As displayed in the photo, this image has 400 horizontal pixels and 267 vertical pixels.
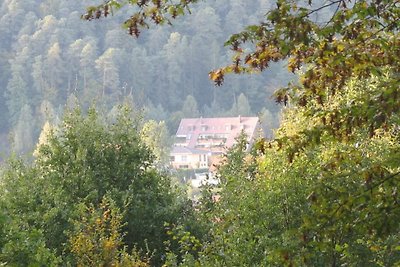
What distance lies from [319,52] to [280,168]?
6.29m

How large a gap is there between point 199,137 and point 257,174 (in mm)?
87459

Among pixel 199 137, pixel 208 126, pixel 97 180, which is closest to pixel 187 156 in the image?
pixel 199 137

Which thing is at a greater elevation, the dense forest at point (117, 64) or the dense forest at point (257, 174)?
the dense forest at point (117, 64)

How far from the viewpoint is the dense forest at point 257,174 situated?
5.02m

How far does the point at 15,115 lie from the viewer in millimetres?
103812

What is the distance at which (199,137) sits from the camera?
10081 centimetres

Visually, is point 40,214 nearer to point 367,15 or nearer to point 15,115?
point 367,15

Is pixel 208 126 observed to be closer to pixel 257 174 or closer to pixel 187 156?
pixel 187 156

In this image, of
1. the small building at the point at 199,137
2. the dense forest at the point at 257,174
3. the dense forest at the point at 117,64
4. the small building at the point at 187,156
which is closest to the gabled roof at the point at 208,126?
the small building at the point at 199,137

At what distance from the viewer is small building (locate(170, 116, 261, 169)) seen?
97.6 meters

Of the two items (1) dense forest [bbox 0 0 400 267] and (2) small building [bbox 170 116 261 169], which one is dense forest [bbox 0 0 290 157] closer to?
(2) small building [bbox 170 116 261 169]

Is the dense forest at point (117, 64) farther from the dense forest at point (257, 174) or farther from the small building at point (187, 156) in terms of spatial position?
the dense forest at point (257, 174)

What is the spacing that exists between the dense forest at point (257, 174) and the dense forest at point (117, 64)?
83.1 m

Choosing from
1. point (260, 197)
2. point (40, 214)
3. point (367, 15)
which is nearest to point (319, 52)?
point (367, 15)
